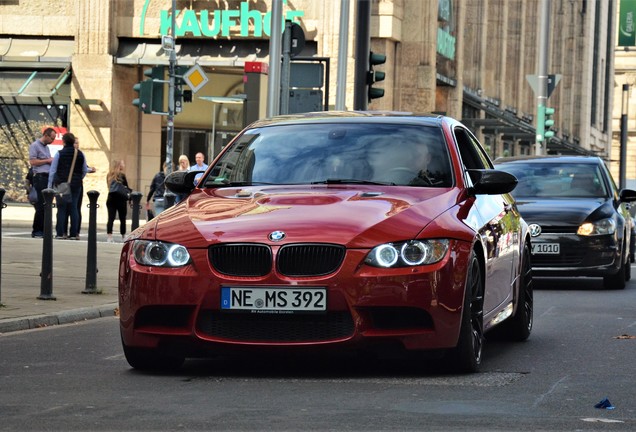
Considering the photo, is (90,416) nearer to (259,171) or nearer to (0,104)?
(259,171)

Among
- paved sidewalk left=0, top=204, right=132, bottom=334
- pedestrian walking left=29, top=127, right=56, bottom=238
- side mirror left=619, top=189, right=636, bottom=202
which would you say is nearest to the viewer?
paved sidewalk left=0, top=204, right=132, bottom=334

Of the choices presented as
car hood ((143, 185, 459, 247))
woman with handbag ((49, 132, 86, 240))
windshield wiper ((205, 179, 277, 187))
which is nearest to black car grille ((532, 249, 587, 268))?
windshield wiper ((205, 179, 277, 187))

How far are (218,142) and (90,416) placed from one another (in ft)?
105

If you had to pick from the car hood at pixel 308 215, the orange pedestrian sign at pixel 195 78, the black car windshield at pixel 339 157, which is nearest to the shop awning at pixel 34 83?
the orange pedestrian sign at pixel 195 78

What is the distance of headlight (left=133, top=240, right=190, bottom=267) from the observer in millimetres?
7812

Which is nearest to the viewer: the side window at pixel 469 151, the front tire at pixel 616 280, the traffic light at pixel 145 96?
the side window at pixel 469 151

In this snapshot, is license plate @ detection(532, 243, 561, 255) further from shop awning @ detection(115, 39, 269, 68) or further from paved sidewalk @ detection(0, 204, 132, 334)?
shop awning @ detection(115, 39, 269, 68)

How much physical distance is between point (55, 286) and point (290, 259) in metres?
7.53

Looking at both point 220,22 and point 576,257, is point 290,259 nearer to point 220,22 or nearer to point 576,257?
point 576,257

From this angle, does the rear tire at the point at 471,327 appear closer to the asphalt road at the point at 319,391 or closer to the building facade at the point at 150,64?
the asphalt road at the point at 319,391

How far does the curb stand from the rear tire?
158 inches

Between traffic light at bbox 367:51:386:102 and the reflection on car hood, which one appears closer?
the reflection on car hood

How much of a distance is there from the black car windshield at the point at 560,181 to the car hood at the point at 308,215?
29.9 feet

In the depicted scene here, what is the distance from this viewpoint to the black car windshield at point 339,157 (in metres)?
8.88
